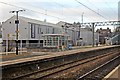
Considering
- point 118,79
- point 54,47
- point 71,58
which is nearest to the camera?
point 118,79

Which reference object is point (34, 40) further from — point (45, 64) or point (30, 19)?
point (45, 64)

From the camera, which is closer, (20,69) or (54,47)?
(20,69)

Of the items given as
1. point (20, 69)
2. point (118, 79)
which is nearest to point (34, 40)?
point (20, 69)

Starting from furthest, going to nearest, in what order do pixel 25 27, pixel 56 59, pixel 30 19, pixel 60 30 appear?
pixel 60 30 < pixel 30 19 < pixel 25 27 < pixel 56 59

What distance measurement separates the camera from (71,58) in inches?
1201

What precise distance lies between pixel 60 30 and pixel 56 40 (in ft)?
142

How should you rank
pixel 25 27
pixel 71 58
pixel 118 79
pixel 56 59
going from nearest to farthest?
pixel 118 79 < pixel 56 59 < pixel 71 58 < pixel 25 27

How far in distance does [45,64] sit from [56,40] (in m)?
35.5

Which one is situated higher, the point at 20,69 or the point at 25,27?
the point at 25,27

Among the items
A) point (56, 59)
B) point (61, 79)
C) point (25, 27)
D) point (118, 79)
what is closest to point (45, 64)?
point (56, 59)

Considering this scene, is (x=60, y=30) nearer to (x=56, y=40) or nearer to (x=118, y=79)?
(x=56, y=40)

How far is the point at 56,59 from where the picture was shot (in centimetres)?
2523

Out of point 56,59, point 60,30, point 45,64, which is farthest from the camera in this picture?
point 60,30

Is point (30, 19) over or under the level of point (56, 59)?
over
